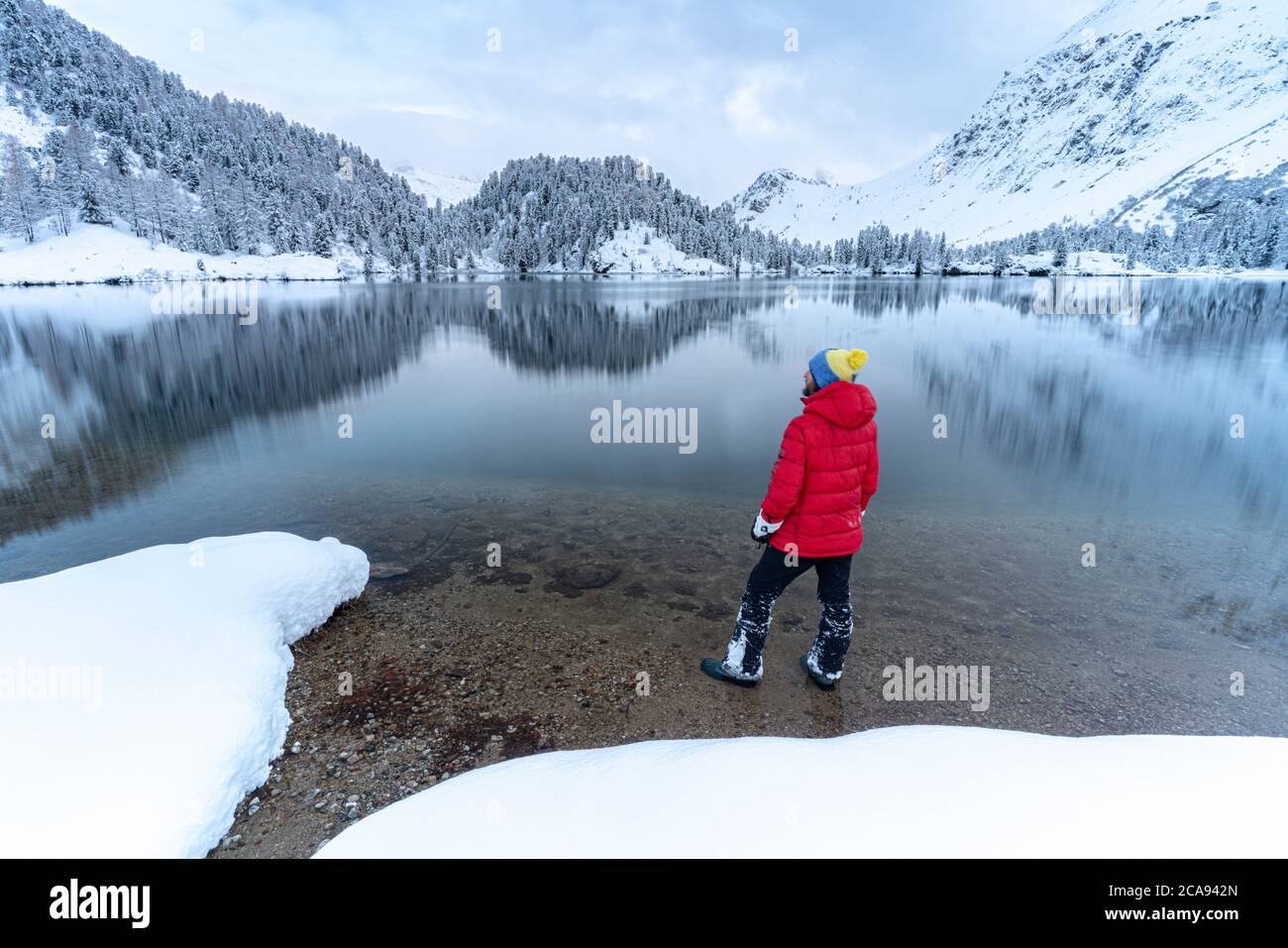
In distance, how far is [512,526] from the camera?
37.9 feet

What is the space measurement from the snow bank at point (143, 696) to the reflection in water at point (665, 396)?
6693 millimetres

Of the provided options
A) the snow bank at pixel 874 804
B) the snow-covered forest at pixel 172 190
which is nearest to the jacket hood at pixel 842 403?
the snow bank at pixel 874 804

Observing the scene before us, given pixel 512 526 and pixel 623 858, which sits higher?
pixel 623 858

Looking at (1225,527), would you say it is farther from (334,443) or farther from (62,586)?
(334,443)

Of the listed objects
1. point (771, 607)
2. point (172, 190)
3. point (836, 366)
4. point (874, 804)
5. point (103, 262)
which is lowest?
point (771, 607)

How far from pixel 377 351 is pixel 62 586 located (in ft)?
106

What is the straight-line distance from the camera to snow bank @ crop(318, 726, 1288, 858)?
9.92 ft

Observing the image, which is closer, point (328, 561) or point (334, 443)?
point (328, 561)

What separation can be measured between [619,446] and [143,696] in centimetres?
1325
